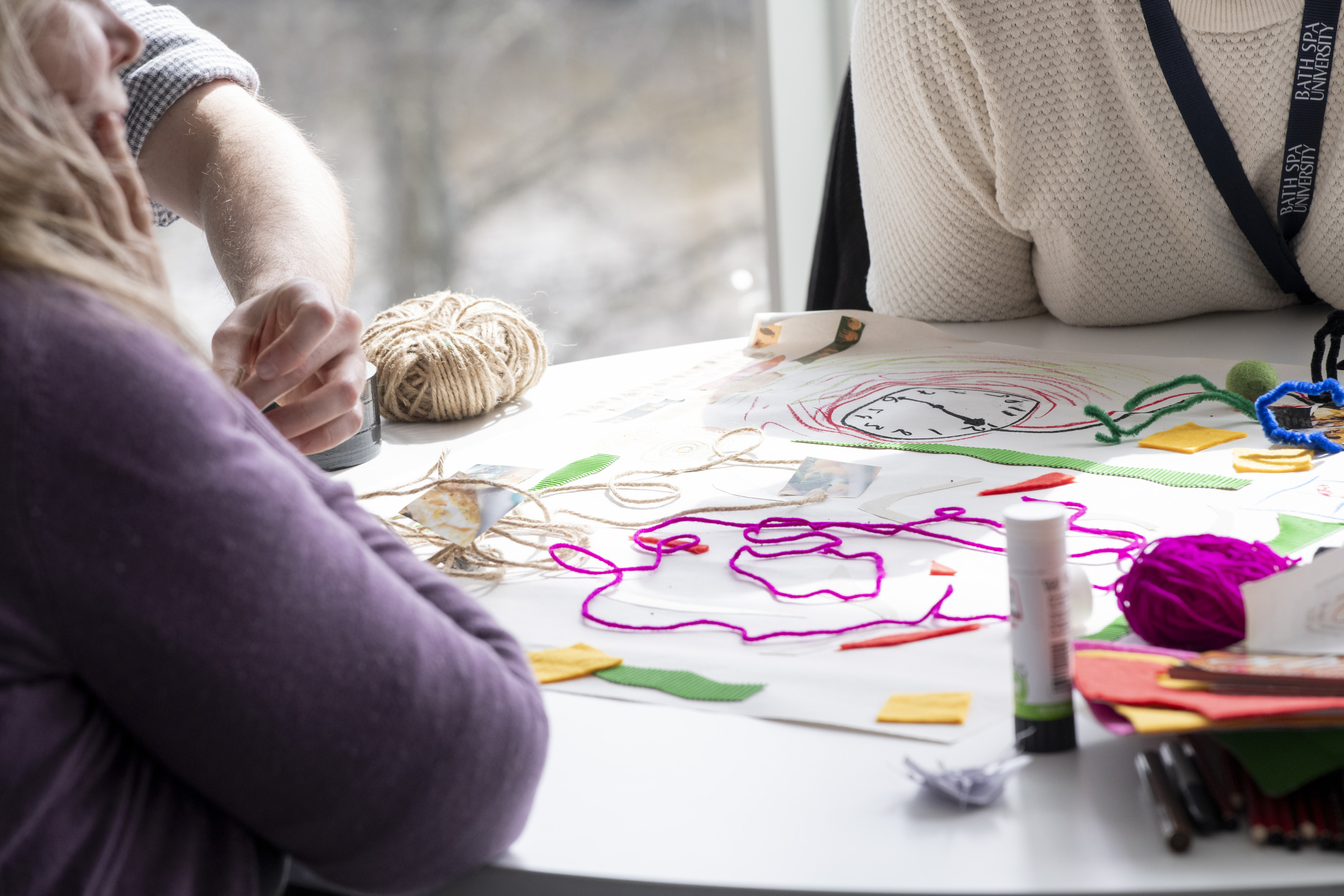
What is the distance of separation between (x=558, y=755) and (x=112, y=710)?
201mm

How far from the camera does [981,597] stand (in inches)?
24.1

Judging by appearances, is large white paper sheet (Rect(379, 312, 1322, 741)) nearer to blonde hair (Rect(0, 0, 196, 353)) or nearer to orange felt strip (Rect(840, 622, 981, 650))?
orange felt strip (Rect(840, 622, 981, 650))

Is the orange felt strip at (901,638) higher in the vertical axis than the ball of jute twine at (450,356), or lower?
lower

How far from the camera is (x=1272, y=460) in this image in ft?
2.53

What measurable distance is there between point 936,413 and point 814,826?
0.57 m

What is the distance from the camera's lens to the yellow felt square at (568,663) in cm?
57

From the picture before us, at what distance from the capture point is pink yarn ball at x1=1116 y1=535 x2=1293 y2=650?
51cm

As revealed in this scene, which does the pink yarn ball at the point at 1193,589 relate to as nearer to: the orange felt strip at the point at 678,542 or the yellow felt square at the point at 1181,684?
the yellow felt square at the point at 1181,684

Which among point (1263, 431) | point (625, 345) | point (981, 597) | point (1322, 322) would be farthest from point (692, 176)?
point (981, 597)

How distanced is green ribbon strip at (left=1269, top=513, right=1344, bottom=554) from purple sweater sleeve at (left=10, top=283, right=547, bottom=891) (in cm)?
47

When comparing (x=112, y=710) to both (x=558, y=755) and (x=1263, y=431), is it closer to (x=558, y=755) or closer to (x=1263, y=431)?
(x=558, y=755)

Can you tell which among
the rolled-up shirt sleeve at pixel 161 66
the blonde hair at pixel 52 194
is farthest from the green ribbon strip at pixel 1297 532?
the rolled-up shirt sleeve at pixel 161 66

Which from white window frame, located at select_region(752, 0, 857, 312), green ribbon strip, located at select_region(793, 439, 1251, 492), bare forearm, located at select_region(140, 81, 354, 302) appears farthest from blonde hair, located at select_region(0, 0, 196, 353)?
white window frame, located at select_region(752, 0, 857, 312)

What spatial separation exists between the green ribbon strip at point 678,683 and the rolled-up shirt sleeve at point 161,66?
30.0 inches
